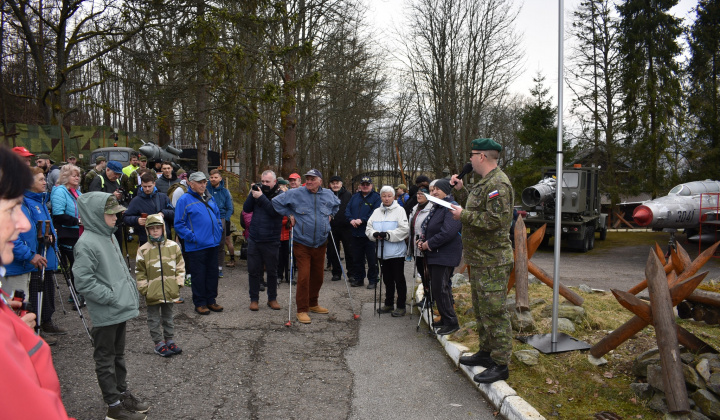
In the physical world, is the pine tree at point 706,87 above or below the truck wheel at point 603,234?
above

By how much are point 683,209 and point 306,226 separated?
447 inches

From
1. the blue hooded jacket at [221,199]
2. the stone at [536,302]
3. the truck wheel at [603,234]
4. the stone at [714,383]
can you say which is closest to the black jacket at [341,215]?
the blue hooded jacket at [221,199]

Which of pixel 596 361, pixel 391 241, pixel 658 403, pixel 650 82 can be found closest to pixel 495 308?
pixel 596 361

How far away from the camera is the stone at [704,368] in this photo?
12.5 ft

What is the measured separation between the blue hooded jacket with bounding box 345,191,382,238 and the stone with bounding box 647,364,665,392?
19.7 feet

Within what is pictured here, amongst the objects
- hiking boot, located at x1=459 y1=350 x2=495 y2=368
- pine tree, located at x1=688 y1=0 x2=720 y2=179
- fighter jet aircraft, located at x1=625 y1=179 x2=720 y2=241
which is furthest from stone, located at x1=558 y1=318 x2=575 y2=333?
pine tree, located at x1=688 y1=0 x2=720 y2=179

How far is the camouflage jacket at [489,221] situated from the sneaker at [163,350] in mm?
3353

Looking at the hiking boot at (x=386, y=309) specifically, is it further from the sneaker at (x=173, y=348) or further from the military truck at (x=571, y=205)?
the military truck at (x=571, y=205)

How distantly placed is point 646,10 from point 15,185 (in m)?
30.3

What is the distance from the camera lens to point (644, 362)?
14.1ft

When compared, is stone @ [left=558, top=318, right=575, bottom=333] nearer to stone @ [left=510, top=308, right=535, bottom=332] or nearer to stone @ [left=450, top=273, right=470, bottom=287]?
stone @ [left=510, top=308, right=535, bottom=332]

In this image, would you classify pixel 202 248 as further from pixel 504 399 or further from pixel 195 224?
pixel 504 399

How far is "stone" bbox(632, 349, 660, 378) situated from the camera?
167 inches

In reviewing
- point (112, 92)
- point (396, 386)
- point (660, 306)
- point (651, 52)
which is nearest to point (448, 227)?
point (396, 386)
